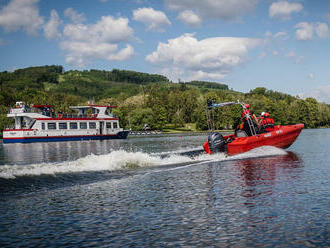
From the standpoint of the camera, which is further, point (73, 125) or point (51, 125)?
point (73, 125)

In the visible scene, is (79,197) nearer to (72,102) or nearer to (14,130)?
(14,130)

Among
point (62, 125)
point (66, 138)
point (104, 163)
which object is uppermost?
point (62, 125)

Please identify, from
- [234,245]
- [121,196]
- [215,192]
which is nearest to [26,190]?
[121,196]

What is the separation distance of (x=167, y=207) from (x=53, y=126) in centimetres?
6141

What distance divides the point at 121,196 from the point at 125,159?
27.5 ft

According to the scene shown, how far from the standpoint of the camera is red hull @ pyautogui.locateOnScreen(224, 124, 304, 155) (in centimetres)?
2458

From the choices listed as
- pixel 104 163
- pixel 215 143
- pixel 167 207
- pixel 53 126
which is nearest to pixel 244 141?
pixel 215 143

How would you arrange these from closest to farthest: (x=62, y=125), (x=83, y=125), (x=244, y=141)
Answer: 1. (x=244, y=141)
2. (x=62, y=125)
3. (x=83, y=125)

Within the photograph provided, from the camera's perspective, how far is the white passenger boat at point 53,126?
64.3 m

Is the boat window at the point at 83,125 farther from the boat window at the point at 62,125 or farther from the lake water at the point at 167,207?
the lake water at the point at 167,207

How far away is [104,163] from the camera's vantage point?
1952 centimetres

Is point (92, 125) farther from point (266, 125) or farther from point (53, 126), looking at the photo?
point (266, 125)

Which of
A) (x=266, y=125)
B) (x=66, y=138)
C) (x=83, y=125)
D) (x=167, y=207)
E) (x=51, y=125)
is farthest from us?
(x=83, y=125)

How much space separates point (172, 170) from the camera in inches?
717
